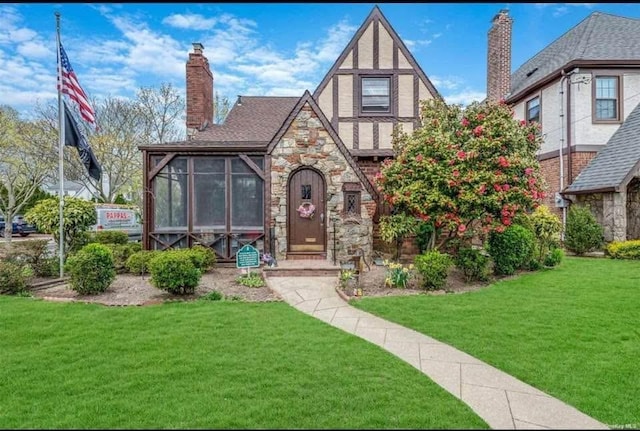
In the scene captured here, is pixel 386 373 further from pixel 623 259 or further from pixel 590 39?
pixel 590 39

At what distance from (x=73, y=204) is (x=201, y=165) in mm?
3112

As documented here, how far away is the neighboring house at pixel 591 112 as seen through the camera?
11539mm

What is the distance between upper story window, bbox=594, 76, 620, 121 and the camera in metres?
13.2

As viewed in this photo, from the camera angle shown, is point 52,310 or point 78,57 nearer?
point 52,310

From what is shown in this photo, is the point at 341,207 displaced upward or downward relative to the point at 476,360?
upward

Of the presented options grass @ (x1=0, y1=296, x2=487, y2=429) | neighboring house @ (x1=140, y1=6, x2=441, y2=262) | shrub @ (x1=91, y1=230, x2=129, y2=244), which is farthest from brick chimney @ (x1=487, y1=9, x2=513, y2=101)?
shrub @ (x1=91, y1=230, x2=129, y2=244)

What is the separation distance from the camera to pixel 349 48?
1154 cm

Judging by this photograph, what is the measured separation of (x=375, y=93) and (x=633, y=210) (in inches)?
354

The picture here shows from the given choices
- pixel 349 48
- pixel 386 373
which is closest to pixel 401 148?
pixel 349 48

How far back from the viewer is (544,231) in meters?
9.32

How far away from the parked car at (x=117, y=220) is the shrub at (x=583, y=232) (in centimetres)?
1685

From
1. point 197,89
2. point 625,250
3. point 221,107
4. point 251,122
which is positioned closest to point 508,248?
point 625,250

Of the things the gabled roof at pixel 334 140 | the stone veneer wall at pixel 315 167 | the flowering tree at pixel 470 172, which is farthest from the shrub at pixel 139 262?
A: the flowering tree at pixel 470 172

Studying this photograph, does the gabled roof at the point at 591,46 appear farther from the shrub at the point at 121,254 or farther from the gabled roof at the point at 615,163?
the shrub at the point at 121,254
